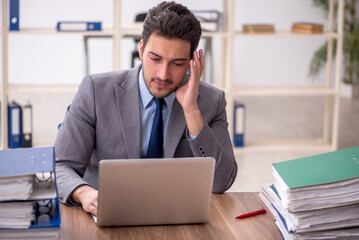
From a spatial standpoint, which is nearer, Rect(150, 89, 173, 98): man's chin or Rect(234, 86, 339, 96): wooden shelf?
Rect(150, 89, 173, 98): man's chin

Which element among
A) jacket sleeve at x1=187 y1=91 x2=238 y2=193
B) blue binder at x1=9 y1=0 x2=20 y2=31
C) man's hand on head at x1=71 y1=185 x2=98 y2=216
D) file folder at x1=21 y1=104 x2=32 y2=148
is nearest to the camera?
man's hand on head at x1=71 y1=185 x2=98 y2=216

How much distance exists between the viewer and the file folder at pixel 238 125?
470 centimetres

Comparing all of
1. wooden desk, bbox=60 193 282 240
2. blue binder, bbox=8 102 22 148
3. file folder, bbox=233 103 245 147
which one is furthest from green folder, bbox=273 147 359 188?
blue binder, bbox=8 102 22 148

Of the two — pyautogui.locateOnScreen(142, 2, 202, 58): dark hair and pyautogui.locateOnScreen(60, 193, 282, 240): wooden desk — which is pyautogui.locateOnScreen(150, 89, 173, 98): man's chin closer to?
pyautogui.locateOnScreen(142, 2, 202, 58): dark hair

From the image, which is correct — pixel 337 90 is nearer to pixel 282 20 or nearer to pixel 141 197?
Result: pixel 282 20

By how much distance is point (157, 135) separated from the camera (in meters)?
2.03

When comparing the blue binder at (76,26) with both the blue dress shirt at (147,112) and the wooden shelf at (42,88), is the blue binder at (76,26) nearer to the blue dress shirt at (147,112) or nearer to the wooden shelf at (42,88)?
the wooden shelf at (42,88)

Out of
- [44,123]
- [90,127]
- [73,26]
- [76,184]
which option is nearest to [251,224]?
[76,184]

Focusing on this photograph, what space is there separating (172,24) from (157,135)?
1.30ft

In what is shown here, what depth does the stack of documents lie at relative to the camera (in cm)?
137

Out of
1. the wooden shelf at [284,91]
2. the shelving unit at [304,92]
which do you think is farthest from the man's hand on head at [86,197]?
the wooden shelf at [284,91]

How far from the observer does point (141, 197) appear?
1497 millimetres

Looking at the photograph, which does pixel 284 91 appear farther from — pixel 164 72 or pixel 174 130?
pixel 164 72

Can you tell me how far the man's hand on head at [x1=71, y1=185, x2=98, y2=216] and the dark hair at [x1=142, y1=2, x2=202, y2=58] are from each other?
1.87ft
